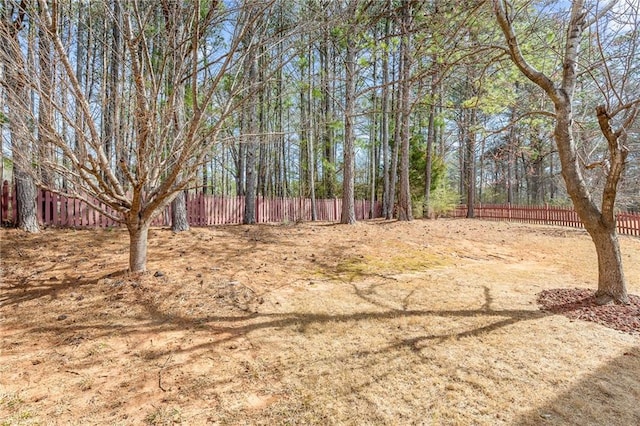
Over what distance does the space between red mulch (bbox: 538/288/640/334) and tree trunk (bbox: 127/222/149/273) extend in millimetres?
4699

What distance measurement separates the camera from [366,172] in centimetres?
2239

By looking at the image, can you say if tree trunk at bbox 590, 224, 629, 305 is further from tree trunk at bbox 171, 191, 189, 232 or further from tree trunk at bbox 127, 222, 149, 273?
tree trunk at bbox 171, 191, 189, 232

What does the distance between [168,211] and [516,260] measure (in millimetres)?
9746

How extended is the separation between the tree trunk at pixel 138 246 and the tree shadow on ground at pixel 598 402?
4023 millimetres

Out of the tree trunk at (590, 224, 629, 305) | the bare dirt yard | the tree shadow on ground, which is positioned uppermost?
the tree trunk at (590, 224, 629, 305)

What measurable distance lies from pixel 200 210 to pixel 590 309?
34.3ft

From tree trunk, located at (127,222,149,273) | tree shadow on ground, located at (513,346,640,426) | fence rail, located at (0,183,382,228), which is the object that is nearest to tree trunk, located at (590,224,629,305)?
tree shadow on ground, located at (513,346,640,426)

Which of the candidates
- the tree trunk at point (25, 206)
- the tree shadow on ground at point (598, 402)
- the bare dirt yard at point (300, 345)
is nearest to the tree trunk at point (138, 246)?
the bare dirt yard at point (300, 345)

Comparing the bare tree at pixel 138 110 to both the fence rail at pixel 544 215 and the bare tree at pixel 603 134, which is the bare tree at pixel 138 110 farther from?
the fence rail at pixel 544 215

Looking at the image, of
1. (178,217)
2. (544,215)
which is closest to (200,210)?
(178,217)

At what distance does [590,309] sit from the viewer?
321 cm

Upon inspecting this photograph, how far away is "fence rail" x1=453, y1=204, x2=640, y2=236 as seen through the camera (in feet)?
31.6

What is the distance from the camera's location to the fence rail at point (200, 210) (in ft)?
23.4

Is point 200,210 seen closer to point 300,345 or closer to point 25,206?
point 25,206
